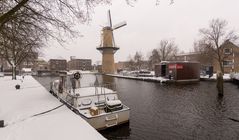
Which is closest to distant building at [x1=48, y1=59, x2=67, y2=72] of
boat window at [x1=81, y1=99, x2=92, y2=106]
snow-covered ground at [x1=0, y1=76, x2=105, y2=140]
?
snow-covered ground at [x1=0, y1=76, x2=105, y2=140]

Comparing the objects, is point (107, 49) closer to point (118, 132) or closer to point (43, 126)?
point (118, 132)

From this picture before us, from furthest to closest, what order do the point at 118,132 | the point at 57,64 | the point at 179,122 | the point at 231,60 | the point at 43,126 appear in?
the point at 57,64
the point at 231,60
the point at 179,122
the point at 118,132
the point at 43,126

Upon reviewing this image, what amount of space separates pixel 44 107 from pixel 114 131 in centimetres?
507

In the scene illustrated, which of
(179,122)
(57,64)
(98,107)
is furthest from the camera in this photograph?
(57,64)

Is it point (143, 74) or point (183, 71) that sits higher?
point (183, 71)

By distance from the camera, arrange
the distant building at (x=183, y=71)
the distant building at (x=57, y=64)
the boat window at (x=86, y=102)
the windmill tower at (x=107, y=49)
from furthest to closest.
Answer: the distant building at (x=57, y=64) → the windmill tower at (x=107, y=49) → the distant building at (x=183, y=71) → the boat window at (x=86, y=102)

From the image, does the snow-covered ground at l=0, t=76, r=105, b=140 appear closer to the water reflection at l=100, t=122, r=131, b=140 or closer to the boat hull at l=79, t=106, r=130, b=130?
the boat hull at l=79, t=106, r=130, b=130

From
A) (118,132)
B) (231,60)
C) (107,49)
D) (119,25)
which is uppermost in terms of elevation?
(119,25)

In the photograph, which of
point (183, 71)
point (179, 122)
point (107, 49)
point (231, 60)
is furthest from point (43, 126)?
point (231, 60)

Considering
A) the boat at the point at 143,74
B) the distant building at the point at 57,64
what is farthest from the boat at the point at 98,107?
the distant building at the point at 57,64

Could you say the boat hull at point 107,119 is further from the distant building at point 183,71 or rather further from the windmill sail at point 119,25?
the windmill sail at point 119,25

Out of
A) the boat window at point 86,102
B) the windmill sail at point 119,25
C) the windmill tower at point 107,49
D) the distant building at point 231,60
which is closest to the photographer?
the boat window at point 86,102

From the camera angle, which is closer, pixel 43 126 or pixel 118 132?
pixel 43 126

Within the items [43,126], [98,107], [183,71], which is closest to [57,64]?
[183,71]
